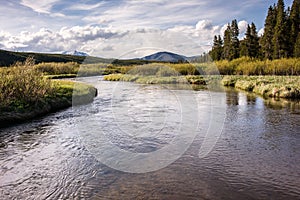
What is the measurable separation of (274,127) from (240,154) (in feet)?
16.2

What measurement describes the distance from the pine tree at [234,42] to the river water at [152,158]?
47384mm

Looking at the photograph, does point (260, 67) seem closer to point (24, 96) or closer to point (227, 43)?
point (227, 43)

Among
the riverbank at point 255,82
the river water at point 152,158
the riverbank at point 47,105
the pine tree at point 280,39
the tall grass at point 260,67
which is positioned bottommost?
the river water at point 152,158

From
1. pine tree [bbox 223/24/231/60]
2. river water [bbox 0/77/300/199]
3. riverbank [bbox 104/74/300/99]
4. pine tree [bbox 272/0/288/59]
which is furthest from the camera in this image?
pine tree [bbox 223/24/231/60]

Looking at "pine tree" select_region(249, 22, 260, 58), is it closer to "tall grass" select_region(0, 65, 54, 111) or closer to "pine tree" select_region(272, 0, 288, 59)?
"pine tree" select_region(272, 0, 288, 59)

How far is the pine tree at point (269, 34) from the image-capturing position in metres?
54.8

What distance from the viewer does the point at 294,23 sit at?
53.0m

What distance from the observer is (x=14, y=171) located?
8.30 meters

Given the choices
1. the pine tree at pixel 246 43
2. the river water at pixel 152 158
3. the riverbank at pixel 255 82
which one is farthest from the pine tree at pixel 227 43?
the river water at pixel 152 158

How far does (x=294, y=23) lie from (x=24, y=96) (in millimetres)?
52017

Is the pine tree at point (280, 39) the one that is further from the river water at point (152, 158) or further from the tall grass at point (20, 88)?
the tall grass at point (20, 88)

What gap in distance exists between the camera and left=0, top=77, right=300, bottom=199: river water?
7.09 m

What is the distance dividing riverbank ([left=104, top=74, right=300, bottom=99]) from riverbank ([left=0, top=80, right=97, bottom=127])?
17.3m

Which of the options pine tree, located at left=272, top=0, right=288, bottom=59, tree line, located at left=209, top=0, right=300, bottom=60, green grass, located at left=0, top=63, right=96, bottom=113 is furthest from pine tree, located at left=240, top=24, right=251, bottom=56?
green grass, located at left=0, top=63, right=96, bottom=113
